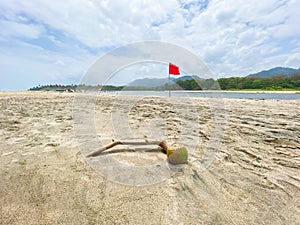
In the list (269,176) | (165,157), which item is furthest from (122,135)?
(269,176)

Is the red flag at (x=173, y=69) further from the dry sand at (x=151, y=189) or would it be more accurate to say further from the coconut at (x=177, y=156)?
the coconut at (x=177, y=156)

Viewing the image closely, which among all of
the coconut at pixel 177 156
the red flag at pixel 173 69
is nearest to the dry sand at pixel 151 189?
the coconut at pixel 177 156

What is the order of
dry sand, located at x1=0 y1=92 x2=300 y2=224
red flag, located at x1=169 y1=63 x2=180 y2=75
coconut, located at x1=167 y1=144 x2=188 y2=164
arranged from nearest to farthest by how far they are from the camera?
dry sand, located at x1=0 y1=92 x2=300 y2=224 < coconut, located at x1=167 y1=144 x2=188 y2=164 < red flag, located at x1=169 y1=63 x2=180 y2=75

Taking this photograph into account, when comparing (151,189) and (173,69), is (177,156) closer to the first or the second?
(151,189)

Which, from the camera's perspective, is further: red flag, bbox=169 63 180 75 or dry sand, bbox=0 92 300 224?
red flag, bbox=169 63 180 75

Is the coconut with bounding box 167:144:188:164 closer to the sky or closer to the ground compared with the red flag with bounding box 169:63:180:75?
closer to the ground

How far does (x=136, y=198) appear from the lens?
204cm

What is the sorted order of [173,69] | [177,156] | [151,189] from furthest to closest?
1. [173,69]
2. [177,156]
3. [151,189]

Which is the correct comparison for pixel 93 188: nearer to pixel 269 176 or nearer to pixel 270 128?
pixel 269 176

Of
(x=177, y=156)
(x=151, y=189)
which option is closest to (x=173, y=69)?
(x=177, y=156)

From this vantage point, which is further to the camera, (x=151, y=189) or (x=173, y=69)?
(x=173, y=69)

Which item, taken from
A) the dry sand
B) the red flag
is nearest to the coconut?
the dry sand

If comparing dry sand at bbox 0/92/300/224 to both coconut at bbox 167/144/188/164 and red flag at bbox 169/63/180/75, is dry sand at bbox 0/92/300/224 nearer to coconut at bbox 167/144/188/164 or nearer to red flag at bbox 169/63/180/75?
coconut at bbox 167/144/188/164

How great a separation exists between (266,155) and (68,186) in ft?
10.8
